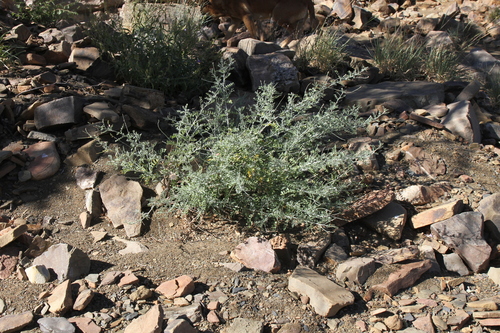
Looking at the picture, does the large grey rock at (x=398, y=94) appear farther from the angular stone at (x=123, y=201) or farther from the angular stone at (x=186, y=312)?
the angular stone at (x=186, y=312)

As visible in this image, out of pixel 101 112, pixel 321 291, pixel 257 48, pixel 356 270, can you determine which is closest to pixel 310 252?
pixel 356 270

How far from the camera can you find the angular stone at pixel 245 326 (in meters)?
2.32

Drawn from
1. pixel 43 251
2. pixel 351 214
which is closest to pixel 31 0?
pixel 43 251

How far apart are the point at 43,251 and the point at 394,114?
3.58 meters

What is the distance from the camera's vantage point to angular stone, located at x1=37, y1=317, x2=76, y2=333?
7.23 ft

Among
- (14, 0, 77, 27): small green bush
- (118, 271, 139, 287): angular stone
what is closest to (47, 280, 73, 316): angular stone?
(118, 271, 139, 287): angular stone

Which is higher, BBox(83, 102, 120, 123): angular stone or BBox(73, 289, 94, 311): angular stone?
BBox(83, 102, 120, 123): angular stone

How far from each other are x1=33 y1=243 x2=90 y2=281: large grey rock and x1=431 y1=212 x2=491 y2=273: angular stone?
7.51ft

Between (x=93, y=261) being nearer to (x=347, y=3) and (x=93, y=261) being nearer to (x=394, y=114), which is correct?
(x=394, y=114)

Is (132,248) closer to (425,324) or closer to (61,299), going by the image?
(61,299)

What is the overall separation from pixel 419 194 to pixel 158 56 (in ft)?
9.23

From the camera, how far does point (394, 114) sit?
16.2 feet

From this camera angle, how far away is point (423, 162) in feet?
13.3

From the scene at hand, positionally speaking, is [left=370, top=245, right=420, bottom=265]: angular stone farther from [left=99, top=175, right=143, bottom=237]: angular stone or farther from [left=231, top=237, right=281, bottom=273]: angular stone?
[left=99, top=175, right=143, bottom=237]: angular stone
